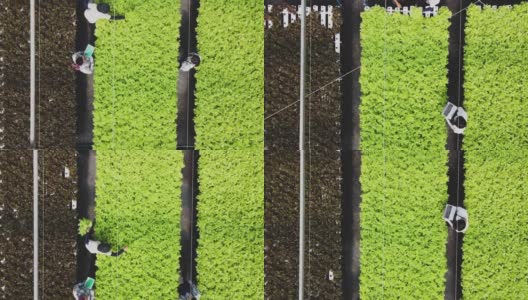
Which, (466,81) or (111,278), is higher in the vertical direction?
(466,81)

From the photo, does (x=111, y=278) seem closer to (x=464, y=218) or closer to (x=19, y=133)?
(x=19, y=133)

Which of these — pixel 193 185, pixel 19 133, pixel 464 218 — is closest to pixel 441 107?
pixel 464 218

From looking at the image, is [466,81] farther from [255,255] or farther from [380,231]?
[255,255]

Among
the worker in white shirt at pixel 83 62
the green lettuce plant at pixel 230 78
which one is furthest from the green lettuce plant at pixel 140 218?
the worker in white shirt at pixel 83 62

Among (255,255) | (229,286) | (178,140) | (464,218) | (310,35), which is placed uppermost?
(310,35)

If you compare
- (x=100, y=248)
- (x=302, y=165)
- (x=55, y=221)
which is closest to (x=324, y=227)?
(x=302, y=165)

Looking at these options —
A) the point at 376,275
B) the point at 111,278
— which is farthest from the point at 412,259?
the point at 111,278
